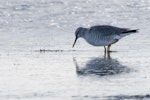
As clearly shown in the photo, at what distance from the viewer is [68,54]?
11.7 metres

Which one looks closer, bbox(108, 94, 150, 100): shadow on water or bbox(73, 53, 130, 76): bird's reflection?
bbox(108, 94, 150, 100): shadow on water

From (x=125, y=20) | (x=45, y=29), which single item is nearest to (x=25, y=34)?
(x=45, y=29)

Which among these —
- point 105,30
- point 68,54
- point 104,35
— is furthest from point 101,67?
point 105,30

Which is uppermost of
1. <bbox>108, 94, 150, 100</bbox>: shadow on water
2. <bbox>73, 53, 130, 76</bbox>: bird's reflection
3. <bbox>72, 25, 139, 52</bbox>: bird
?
<bbox>72, 25, 139, 52</bbox>: bird

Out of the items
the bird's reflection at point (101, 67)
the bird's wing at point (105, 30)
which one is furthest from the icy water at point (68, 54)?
the bird's wing at point (105, 30)

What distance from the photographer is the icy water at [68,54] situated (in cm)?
842

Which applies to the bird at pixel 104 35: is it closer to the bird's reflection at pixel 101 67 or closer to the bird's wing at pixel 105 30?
the bird's wing at pixel 105 30

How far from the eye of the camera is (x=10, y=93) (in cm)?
822

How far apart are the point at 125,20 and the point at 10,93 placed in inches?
324

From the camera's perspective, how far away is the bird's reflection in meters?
9.83

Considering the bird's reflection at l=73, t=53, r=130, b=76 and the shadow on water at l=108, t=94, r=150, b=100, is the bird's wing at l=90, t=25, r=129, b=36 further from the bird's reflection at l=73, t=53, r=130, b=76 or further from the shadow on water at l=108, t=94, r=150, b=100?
the shadow on water at l=108, t=94, r=150, b=100

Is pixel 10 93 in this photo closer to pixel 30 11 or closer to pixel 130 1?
pixel 30 11

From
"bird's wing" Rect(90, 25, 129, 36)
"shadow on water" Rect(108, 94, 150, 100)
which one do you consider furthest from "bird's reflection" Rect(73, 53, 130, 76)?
"shadow on water" Rect(108, 94, 150, 100)

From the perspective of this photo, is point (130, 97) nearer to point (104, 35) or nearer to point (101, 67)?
point (101, 67)
